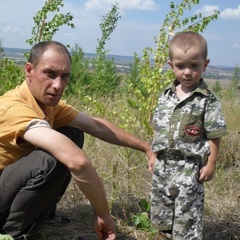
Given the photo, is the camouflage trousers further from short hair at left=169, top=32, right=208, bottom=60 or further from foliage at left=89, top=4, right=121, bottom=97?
foliage at left=89, top=4, right=121, bottom=97

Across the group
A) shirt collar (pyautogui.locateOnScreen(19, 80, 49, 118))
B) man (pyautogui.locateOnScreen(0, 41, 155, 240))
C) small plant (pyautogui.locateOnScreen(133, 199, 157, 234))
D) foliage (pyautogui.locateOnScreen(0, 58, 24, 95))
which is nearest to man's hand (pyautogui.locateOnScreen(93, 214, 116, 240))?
man (pyautogui.locateOnScreen(0, 41, 155, 240))

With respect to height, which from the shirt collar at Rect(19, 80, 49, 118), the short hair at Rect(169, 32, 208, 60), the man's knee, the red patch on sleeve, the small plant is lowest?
the small plant

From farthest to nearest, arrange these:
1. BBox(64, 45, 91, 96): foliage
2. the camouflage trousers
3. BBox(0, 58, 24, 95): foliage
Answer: BBox(64, 45, 91, 96): foliage < BBox(0, 58, 24, 95): foliage < the camouflage trousers

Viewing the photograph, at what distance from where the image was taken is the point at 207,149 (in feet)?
8.27

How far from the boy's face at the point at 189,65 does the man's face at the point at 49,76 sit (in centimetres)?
62

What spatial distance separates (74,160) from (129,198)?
47.8 inches

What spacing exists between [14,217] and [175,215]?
3.08ft

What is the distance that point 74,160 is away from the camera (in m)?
2.14

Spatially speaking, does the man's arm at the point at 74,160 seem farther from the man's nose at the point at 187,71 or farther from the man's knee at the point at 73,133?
the man's nose at the point at 187,71

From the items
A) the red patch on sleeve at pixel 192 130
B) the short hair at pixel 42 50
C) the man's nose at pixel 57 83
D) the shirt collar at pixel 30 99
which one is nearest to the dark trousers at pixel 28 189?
the shirt collar at pixel 30 99

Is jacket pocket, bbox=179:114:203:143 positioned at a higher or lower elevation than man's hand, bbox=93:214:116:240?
higher

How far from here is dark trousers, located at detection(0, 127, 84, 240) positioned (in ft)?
7.66

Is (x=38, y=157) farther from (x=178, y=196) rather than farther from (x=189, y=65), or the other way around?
(x=189, y=65)

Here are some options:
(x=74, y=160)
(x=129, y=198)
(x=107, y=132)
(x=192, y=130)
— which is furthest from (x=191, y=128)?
(x=129, y=198)
